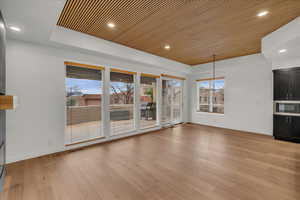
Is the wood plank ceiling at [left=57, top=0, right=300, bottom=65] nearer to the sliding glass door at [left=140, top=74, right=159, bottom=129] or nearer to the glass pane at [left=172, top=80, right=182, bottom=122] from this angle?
the sliding glass door at [left=140, top=74, right=159, bottom=129]

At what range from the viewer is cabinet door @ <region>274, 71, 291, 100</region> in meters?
3.97

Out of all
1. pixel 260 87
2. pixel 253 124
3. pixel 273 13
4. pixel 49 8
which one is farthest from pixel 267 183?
pixel 49 8

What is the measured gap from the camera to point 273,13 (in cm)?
244

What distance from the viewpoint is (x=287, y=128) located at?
3.98 meters

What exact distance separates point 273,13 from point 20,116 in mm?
5529

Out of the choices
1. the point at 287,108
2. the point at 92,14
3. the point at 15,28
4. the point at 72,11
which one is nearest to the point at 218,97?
the point at 287,108

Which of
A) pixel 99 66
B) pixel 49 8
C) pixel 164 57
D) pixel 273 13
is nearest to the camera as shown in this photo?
pixel 49 8

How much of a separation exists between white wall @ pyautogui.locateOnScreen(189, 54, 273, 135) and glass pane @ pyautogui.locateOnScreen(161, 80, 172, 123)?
1.95 meters

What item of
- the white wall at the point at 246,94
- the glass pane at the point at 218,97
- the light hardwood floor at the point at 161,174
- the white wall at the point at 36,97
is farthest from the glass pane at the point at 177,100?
the white wall at the point at 36,97

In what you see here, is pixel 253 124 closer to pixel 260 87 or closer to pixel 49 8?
pixel 260 87

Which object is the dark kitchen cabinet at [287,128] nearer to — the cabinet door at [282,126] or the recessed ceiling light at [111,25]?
the cabinet door at [282,126]

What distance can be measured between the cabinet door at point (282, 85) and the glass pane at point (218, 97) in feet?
6.09

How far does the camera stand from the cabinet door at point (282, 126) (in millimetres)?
3963

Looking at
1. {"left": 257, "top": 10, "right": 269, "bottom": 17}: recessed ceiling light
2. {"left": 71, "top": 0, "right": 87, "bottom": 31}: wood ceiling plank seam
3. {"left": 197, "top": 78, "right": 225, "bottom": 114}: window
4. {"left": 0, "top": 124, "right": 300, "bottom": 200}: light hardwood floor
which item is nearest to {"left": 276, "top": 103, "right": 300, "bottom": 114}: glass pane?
{"left": 0, "top": 124, "right": 300, "bottom": 200}: light hardwood floor
